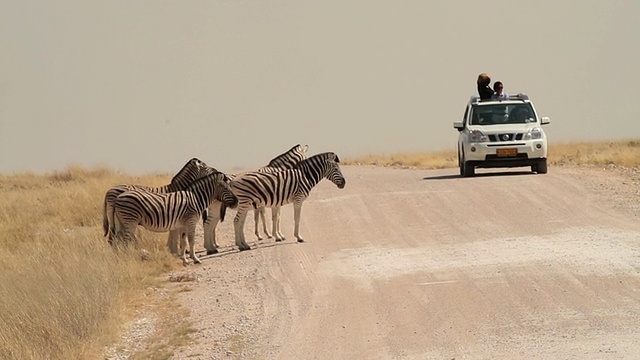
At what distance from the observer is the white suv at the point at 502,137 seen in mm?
27172

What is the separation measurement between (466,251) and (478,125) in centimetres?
1127

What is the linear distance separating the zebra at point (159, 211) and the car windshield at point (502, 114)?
10719 millimetres

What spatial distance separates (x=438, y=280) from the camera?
1494 centimetres

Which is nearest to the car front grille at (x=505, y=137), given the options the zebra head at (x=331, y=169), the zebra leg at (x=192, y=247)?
the zebra head at (x=331, y=169)

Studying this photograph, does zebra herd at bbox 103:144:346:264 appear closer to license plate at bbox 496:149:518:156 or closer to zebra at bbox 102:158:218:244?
zebra at bbox 102:158:218:244

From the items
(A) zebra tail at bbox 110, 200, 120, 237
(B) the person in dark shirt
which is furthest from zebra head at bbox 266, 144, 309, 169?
(B) the person in dark shirt

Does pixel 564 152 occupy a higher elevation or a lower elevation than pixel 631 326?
lower

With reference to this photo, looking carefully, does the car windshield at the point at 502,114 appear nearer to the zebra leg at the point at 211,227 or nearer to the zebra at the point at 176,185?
the zebra at the point at 176,185

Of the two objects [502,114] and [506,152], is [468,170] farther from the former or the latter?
[502,114]

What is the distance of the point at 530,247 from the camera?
17141 millimetres

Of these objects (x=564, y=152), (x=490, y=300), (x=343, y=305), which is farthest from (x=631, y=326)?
(x=564, y=152)

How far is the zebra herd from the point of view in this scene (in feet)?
60.6

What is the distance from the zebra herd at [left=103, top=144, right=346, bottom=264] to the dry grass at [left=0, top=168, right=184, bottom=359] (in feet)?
1.45

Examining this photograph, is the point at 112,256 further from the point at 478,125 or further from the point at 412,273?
the point at 478,125
